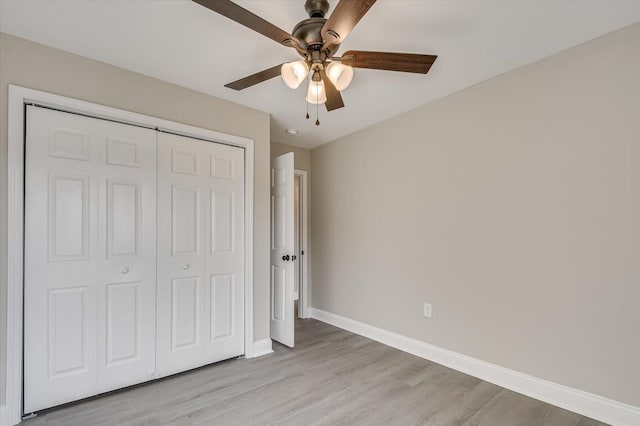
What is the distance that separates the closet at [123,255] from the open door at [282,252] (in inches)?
21.1

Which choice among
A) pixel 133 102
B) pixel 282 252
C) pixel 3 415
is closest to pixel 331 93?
pixel 133 102

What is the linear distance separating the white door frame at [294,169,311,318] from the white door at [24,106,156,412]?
7.25 feet

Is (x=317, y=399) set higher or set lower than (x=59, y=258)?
lower

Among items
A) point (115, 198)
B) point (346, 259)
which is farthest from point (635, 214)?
point (115, 198)

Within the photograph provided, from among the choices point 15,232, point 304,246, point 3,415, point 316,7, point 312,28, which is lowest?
point 3,415

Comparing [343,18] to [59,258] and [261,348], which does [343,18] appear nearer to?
[59,258]

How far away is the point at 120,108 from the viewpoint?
233cm

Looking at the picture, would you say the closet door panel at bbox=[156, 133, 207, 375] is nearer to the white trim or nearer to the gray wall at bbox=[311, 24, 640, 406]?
the white trim

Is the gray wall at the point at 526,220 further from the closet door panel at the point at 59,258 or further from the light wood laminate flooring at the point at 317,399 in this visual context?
the closet door panel at the point at 59,258

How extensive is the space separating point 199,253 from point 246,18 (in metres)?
1.99

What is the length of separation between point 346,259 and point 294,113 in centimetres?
188

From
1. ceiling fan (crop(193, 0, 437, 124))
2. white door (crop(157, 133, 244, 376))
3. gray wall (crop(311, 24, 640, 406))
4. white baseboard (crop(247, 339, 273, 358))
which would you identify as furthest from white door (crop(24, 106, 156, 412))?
gray wall (crop(311, 24, 640, 406))

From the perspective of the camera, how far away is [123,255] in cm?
234

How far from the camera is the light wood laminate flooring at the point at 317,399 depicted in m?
1.98
